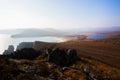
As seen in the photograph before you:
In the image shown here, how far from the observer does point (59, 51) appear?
73.1 meters

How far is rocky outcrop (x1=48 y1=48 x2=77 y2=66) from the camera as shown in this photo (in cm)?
7019

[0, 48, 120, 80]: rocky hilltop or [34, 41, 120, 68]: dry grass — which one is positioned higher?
[0, 48, 120, 80]: rocky hilltop

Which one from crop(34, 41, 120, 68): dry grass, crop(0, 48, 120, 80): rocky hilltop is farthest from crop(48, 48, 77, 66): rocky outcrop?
crop(34, 41, 120, 68): dry grass

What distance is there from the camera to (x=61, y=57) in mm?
71125

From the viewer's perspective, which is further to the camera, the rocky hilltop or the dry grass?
the dry grass

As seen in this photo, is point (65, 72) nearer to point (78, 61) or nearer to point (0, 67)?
point (78, 61)

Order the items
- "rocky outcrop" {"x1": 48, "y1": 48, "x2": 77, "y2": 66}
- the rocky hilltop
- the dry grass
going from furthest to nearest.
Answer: the dry grass
"rocky outcrop" {"x1": 48, "y1": 48, "x2": 77, "y2": 66}
the rocky hilltop

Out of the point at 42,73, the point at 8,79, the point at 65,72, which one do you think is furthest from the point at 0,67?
the point at 65,72

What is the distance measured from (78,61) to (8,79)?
5262cm

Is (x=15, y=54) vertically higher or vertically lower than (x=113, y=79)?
higher

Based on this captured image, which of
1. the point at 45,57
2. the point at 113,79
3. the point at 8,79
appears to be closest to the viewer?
the point at 8,79

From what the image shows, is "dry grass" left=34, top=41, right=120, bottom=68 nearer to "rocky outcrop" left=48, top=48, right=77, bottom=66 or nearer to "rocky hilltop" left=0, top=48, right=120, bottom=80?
"rocky hilltop" left=0, top=48, right=120, bottom=80

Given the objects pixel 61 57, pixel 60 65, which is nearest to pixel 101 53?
pixel 61 57

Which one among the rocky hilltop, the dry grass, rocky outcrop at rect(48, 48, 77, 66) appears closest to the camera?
the rocky hilltop
